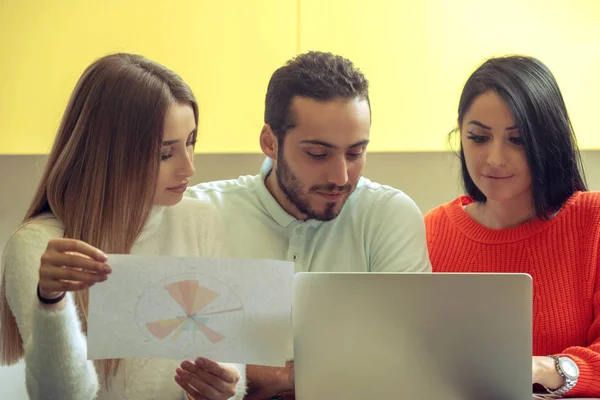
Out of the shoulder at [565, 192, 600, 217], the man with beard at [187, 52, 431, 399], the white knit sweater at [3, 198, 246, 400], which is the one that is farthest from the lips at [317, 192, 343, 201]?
the shoulder at [565, 192, 600, 217]

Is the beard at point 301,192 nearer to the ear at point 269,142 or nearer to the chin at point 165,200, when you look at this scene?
the ear at point 269,142

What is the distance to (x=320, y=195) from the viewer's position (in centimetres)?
167

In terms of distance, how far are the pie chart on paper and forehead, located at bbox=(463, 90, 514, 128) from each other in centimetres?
86

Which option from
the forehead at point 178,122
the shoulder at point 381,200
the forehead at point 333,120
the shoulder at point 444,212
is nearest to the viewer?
the forehead at point 178,122

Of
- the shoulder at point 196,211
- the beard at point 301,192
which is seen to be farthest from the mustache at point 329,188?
the shoulder at point 196,211

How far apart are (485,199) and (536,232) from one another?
175 mm

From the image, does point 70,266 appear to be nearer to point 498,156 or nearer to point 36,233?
point 36,233

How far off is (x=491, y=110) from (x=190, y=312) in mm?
922

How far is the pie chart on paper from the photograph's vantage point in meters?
1.18

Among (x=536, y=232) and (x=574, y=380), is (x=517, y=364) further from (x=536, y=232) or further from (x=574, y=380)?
(x=536, y=232)

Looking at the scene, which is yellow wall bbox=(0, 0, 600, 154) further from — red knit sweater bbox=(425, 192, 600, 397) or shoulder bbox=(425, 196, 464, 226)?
red knit sweater bbox=(425, 192, 600, 397)

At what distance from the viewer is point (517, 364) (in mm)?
1191

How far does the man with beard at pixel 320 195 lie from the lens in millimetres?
1640

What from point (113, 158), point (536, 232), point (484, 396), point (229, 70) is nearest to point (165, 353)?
point (113, 158)
